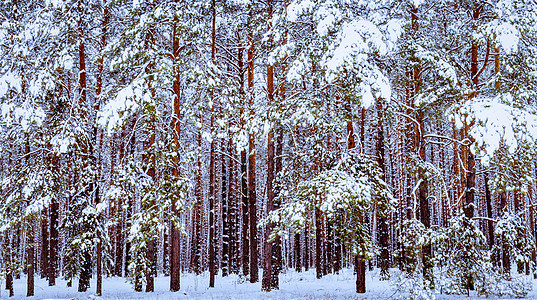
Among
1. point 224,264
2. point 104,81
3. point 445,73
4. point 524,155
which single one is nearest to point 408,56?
point 445,73

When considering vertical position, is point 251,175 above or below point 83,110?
below

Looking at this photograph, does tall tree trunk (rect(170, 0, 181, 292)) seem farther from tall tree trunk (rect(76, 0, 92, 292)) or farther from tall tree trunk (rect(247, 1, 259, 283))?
tall tree trunk (rect(76, 0, 92, 292))

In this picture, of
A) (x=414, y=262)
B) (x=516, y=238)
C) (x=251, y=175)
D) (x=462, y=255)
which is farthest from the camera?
(x=251, y=175)

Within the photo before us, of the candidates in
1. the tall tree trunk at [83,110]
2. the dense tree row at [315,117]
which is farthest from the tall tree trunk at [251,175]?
the tall tree trunk at [83,110]

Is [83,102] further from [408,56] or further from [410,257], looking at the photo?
[410,257]

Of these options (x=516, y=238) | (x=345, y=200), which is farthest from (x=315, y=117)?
(x=516, y=238)

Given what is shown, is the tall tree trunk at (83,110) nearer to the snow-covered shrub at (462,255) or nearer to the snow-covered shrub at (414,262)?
the snow-covered shrub at (414,262)

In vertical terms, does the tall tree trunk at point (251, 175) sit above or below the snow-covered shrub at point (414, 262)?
above

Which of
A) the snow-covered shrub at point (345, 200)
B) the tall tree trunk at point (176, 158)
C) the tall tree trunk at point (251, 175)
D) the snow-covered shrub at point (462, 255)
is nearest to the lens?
the snow-covered shrub at point (345, 200)

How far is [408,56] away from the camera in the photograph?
1087 centimetres

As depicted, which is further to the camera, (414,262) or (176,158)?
(176,158)

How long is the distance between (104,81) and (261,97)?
506 inches

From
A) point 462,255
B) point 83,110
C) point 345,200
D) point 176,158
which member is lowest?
point 462,255

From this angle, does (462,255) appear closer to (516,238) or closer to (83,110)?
(516,238)
